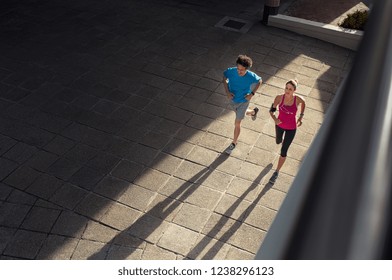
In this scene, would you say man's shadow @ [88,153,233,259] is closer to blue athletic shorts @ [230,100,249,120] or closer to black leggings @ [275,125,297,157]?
blue athletic shorts @ [230,100,249,120]

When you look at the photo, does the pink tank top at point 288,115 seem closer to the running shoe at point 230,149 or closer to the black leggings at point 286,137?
the black leggings at point 286,137

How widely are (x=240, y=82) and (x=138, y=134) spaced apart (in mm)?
2318

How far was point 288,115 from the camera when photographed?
17.4 feet

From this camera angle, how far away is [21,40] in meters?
9.95

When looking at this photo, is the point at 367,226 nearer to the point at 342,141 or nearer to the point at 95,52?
the point at 342,141

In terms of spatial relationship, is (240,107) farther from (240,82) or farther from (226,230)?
(226,230)

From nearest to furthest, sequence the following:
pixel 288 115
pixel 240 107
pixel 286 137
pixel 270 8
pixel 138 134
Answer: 1. pixel 288 115
2. pixel 286 137
3. pixel 240 107
4. pixel 138 134
5. pixel 270 8

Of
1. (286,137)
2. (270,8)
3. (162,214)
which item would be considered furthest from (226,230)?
(270,8)

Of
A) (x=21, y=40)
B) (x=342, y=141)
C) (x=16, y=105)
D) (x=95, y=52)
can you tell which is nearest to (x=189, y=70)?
(x=95, y=52)

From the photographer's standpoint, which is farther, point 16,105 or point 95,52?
point 95,52

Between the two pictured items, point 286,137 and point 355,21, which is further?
point 355,21

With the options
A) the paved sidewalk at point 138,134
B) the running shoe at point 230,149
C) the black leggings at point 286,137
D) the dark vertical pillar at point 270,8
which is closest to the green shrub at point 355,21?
the paved sidewalk at point 138,134
